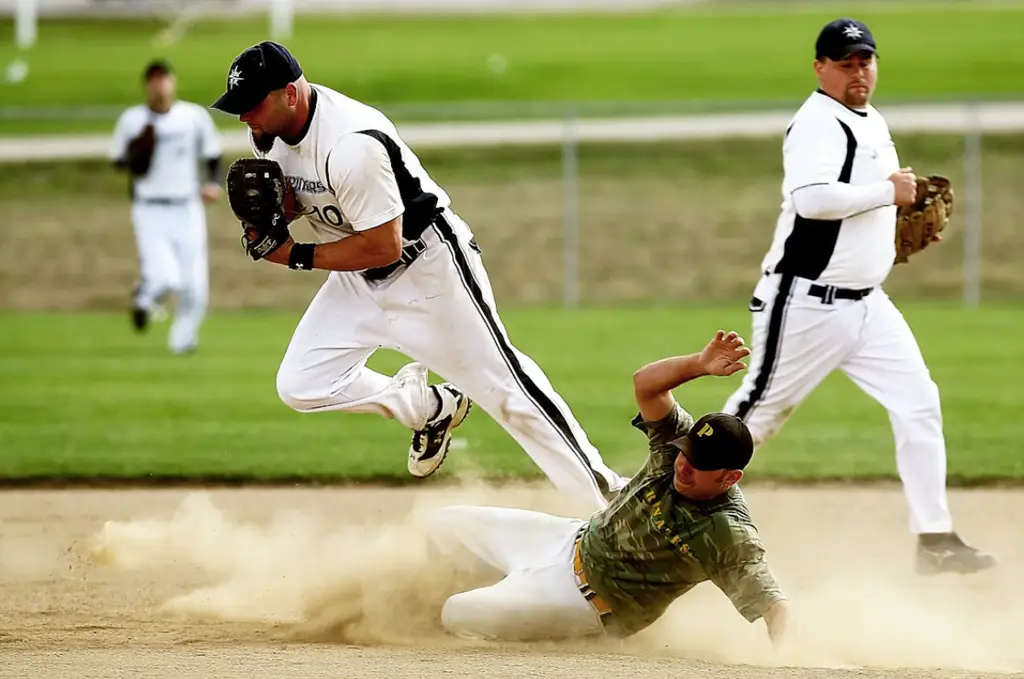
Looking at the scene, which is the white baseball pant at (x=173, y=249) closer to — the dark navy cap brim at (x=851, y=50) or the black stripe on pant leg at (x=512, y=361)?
the black stripe on pant leg at (x=512, y=361)

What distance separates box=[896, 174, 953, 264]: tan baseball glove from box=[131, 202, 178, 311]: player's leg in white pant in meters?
8.54

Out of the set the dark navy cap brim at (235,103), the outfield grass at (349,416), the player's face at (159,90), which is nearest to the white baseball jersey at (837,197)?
the dark navy cap brim at (235,103)

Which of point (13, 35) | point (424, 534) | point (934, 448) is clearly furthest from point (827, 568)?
point (13, 35)

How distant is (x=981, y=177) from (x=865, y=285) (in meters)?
18.7

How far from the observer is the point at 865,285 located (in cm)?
713

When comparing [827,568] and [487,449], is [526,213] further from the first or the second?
[827,568]

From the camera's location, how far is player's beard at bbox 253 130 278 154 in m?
6.55

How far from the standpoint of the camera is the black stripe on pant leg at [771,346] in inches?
282

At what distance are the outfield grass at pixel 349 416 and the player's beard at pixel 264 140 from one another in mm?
3205

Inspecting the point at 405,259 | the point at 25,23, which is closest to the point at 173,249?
the point at 405,259

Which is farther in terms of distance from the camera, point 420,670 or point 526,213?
point 526,213

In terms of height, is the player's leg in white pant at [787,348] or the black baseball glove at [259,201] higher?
the black baseball glove at [259,201]

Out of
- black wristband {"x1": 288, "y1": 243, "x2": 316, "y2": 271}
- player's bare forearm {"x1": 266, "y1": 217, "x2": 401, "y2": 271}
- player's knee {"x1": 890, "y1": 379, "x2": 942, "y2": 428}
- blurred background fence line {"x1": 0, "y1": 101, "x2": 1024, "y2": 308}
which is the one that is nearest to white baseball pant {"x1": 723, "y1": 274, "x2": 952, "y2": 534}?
player's knee {"x1": 890, "y1": 379, "x2": 942, "y2": 428}

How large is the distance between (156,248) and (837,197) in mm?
8994
